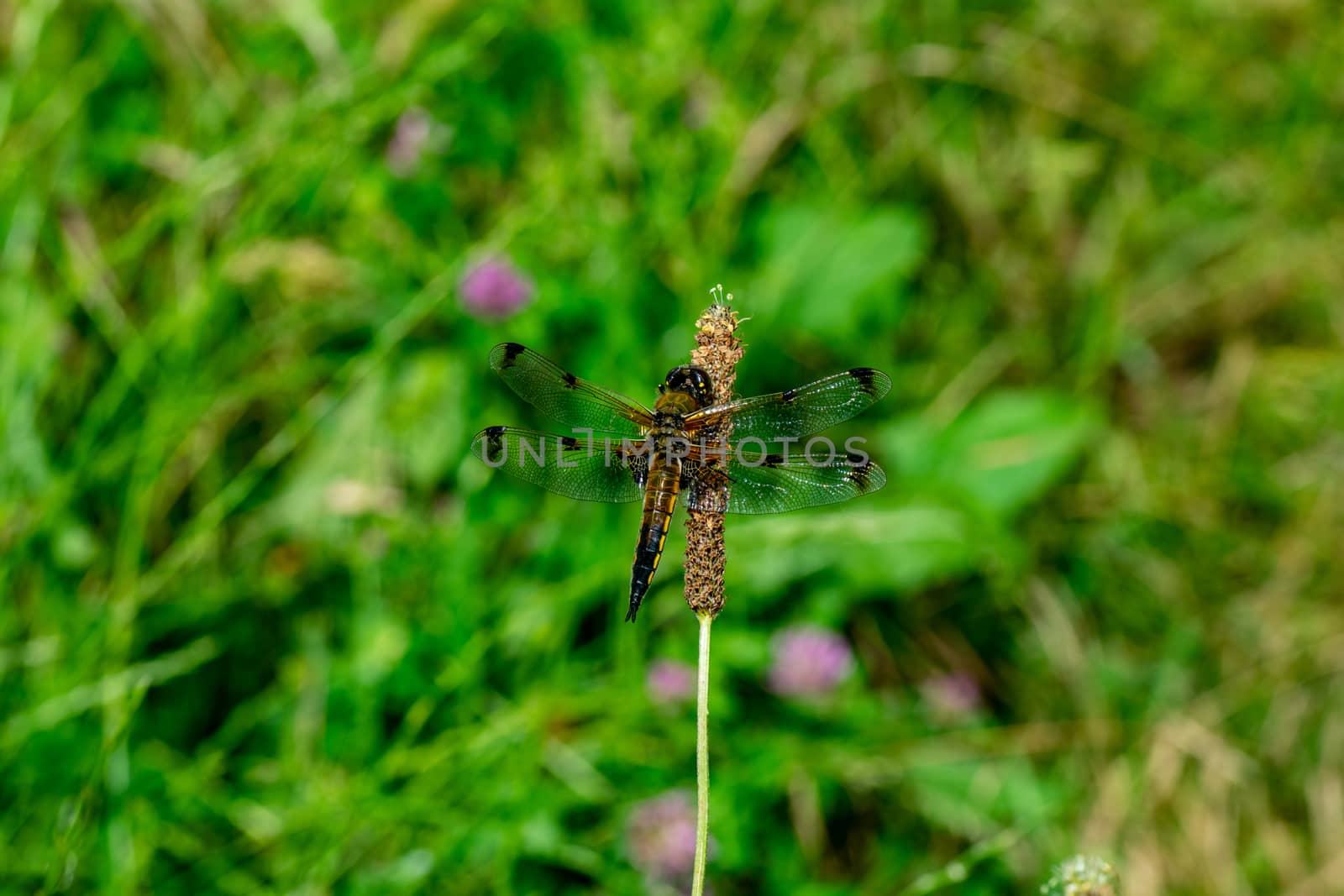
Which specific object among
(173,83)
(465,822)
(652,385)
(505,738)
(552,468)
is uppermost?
(173,83)

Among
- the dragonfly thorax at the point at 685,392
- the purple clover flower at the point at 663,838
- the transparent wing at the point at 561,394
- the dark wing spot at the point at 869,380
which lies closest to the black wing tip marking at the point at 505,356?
the transparent wing at the point at 561,394

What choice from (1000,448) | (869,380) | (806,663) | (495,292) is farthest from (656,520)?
(1000,448)

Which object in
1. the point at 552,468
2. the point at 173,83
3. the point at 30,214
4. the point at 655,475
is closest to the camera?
the point at 655,475

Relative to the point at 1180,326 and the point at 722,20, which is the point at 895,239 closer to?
the point at 722,20

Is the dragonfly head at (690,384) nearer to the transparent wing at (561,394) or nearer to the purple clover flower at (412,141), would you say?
the transparent wing at (561,394)

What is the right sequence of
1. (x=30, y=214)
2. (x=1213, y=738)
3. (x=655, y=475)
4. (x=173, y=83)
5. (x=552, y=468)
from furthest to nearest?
(x=173, y=83) → (x=1213, y=738) → (x=30, y=214) → (x=552, y=468) → (x=655, y=475)

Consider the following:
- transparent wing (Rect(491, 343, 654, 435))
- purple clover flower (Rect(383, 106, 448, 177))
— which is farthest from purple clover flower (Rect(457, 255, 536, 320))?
transparent wing (Rect(491, 343, 654, 435))

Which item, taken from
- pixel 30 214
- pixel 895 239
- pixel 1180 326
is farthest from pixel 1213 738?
pixel 30 214

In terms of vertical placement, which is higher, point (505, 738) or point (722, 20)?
point (722, 20)

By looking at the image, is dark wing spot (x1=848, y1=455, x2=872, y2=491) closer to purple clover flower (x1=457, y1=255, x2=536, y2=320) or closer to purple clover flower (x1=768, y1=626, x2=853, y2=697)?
purple clover flower (x1=768, y1=626, x2=853, y2=697)
